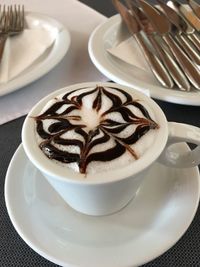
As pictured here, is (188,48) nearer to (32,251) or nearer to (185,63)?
(185,63)

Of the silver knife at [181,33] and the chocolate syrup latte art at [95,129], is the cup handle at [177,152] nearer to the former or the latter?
the chocolate syrup latte art at [95,129]

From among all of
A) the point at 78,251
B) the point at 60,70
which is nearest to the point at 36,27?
the point at 60,70

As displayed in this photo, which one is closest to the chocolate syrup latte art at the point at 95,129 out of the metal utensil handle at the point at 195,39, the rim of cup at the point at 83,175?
the rim of cup at the point at 83,175

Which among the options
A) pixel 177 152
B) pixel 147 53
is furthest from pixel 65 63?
pixel 177 152

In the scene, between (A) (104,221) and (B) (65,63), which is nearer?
(A) (104,221)

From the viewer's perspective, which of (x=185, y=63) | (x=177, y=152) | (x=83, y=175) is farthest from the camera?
(x=185, y=63)

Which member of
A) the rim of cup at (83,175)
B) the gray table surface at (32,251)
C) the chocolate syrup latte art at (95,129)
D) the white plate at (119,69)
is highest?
the chocolate syrup latte art at (95,129)
